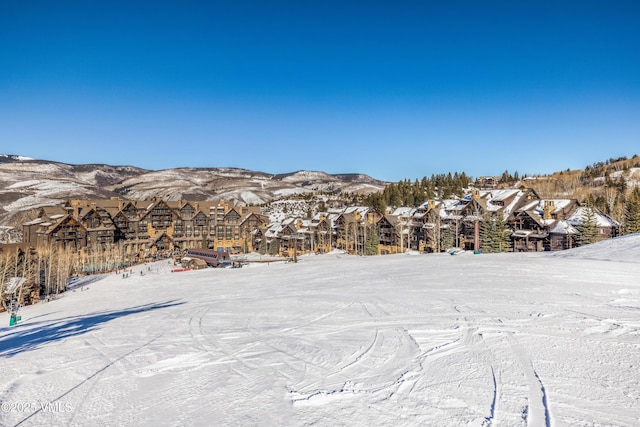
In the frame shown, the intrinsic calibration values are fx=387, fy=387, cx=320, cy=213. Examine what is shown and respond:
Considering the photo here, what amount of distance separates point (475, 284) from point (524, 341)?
952 cm

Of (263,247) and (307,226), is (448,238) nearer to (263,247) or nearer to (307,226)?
(307,226)

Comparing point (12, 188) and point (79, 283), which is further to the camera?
point (12, 188)

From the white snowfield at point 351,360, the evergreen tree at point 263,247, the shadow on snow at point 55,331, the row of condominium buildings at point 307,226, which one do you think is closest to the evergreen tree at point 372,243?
the row of condominium buildings at point 307,226

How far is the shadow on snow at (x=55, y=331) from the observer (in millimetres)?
13711

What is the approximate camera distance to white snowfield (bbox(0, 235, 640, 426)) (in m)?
7.18

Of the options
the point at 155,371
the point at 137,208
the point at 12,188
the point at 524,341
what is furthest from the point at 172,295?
the point at 12,188

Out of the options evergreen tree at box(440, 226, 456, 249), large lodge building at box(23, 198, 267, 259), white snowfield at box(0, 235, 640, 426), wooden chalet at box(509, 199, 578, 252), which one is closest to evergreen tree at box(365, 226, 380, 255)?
evergreen tree at box(440, 226, 456, 249)

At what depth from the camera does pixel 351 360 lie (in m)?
9.73

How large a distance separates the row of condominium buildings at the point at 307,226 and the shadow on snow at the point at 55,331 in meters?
40.6

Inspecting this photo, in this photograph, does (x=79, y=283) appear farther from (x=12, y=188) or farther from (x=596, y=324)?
(x=12, y=188)

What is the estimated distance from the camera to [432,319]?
43.7ft

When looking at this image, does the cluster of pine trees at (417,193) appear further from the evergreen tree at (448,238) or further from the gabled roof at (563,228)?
the gabled roof at (563,228)

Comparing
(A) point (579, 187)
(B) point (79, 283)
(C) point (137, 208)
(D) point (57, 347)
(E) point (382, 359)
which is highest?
(A) point (579, 187)

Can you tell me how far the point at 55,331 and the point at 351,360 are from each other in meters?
13.6
